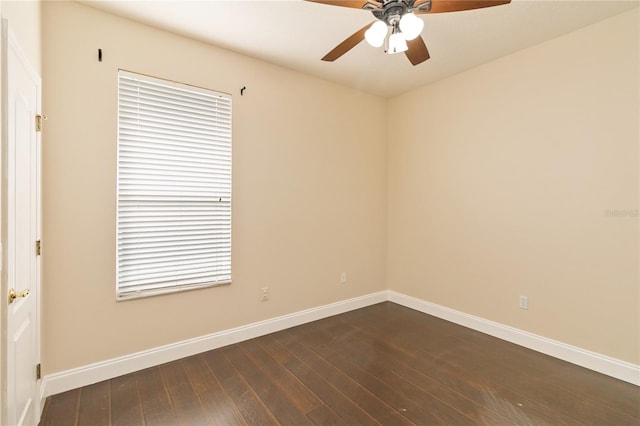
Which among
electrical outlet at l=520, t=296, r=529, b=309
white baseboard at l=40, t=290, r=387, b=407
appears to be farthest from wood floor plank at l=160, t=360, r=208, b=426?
electrical outlet at l=520, t=296, r=529, b=309

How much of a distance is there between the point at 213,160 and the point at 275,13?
1378mm

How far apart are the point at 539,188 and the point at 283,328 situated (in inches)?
118

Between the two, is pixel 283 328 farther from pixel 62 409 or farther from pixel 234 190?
pixel 62 409

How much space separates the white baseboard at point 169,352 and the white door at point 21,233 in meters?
0.35

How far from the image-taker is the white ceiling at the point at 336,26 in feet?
7.62

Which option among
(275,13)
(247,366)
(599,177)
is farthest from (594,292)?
(275,13)

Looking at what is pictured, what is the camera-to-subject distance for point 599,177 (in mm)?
2557

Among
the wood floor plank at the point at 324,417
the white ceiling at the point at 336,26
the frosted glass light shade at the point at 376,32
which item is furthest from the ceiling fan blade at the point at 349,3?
the wood floor plank at the point at 324,417

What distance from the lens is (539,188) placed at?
2910 mm

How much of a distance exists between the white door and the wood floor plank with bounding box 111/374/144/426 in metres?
0.42

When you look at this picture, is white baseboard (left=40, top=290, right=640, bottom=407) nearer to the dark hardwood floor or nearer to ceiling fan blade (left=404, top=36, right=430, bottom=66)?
the dark hardwood floor

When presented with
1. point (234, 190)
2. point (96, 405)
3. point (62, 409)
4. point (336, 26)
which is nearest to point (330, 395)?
point (96, 405)

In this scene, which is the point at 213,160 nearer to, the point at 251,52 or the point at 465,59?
the point at 251,52

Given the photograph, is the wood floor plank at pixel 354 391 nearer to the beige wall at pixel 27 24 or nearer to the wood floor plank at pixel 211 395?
the wood floor plank at pixel 211 395
